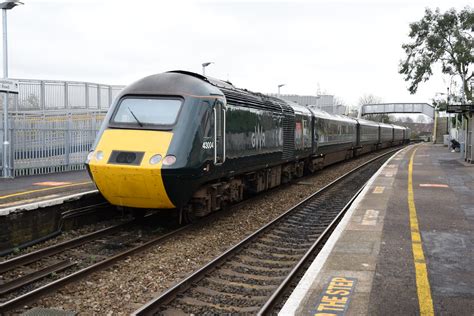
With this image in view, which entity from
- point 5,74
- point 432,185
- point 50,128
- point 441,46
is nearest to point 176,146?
point 5,74

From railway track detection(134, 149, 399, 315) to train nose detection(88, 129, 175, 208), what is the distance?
1804 millimetres

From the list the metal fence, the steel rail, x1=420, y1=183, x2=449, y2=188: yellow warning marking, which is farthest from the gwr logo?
the metal fence

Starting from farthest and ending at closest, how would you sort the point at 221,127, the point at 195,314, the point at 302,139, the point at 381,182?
the point at 302,139
the point at 381,182
the point at 221,127
the point at 195,314

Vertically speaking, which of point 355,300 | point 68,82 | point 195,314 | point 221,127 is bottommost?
point 195,314

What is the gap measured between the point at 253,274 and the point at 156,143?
2928mm

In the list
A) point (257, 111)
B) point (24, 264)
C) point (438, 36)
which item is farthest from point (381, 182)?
point (438, 36)

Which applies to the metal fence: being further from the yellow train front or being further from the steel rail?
the yellow train front

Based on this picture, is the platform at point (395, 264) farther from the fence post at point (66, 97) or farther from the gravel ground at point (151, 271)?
the fence post at point (66, 97)

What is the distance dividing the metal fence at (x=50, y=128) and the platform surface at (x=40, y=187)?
807mm

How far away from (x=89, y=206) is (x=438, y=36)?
3028 centimetres

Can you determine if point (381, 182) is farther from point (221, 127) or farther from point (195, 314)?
point (195, 314)

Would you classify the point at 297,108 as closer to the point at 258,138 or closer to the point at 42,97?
the point at 258,138

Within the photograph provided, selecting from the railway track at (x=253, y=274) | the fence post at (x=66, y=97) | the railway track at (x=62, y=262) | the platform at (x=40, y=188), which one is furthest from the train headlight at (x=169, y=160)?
the fence post at (x=66, y=97)

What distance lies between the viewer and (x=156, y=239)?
328 inches
